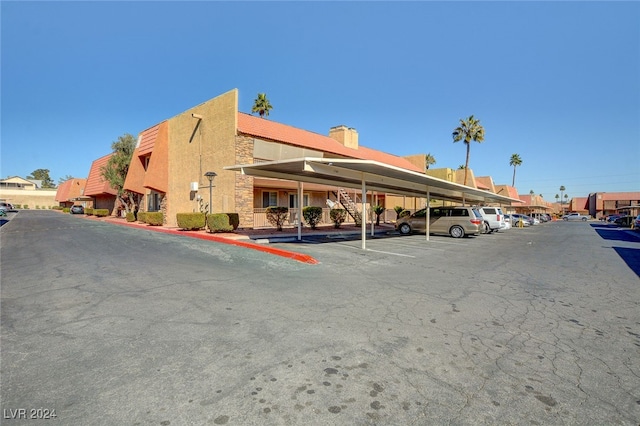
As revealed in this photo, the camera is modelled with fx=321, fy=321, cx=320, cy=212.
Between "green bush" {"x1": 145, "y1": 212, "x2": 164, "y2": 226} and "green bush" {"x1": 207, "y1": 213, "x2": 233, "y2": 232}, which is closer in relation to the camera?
"green bush" {"x1": 207, "y1": 213, "x2": 233, "y2": 232}

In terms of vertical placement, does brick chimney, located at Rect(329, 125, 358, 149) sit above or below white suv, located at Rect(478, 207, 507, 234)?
above

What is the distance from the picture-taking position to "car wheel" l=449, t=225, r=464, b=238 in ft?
58.7

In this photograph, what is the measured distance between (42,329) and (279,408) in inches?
137

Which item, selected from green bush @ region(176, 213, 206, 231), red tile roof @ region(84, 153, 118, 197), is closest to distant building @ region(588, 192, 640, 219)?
green bush @ region(176, 213, 206, 231)

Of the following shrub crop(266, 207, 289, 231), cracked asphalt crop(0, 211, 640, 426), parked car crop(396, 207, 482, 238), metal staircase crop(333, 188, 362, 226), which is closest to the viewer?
cracked asphalt crop(0, 211, 640, 426)

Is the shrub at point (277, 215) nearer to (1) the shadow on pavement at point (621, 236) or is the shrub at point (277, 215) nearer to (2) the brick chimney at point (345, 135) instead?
(2) the brick chimney at point (345, 135)

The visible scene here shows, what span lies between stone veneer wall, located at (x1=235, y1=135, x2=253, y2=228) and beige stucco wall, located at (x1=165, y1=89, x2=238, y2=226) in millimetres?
243

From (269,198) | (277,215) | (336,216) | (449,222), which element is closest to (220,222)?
(277,215)

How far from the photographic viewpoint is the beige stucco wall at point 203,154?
18.5 m

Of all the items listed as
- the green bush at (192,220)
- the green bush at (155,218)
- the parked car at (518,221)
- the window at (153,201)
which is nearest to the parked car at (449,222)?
the green bush at (192,220)

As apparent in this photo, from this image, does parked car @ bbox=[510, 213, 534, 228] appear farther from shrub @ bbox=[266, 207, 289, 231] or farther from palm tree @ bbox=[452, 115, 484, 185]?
shrub @ bbox=[266, 207, 289, 231]

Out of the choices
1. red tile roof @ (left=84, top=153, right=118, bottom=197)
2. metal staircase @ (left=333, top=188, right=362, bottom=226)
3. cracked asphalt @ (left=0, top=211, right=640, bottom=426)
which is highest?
red tile roof @ (left=84, top=153, right=118, bottom=197)

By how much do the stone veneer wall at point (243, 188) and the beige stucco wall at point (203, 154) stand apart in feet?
0.80

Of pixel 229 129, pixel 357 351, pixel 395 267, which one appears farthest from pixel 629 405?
pixel 229 129
